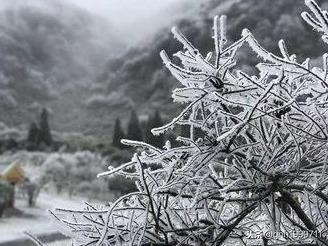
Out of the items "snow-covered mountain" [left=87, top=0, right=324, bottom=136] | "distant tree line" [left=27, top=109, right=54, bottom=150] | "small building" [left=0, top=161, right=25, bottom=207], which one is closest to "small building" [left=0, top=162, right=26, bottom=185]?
"small building" [left=0, top=161, right=25, bottom=207]

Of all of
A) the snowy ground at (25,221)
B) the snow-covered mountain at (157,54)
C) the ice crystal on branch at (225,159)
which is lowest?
the ice crystal on branch at (225,159)

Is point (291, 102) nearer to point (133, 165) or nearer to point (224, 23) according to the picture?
point (224, 23)

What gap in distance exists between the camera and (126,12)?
114 meters

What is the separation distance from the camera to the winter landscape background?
41.6 m

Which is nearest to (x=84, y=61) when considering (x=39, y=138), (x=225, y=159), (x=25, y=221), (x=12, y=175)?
(x=39, y=138)

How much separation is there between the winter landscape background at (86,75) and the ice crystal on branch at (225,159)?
29033 millimetres

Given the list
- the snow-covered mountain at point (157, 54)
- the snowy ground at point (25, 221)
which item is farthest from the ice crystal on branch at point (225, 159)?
the snow-covered mountain at point (157, 54)

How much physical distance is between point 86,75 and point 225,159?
98811 mm

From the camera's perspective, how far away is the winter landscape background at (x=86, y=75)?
4163cm

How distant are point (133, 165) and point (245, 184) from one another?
0.94 feet

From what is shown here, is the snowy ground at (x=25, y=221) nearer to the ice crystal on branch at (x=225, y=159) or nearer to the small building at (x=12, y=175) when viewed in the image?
the small building at (x=12, y=175)

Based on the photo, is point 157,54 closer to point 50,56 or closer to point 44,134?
point 50,56

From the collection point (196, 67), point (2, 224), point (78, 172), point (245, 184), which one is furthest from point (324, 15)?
point (78, 172)

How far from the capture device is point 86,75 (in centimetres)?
9931
